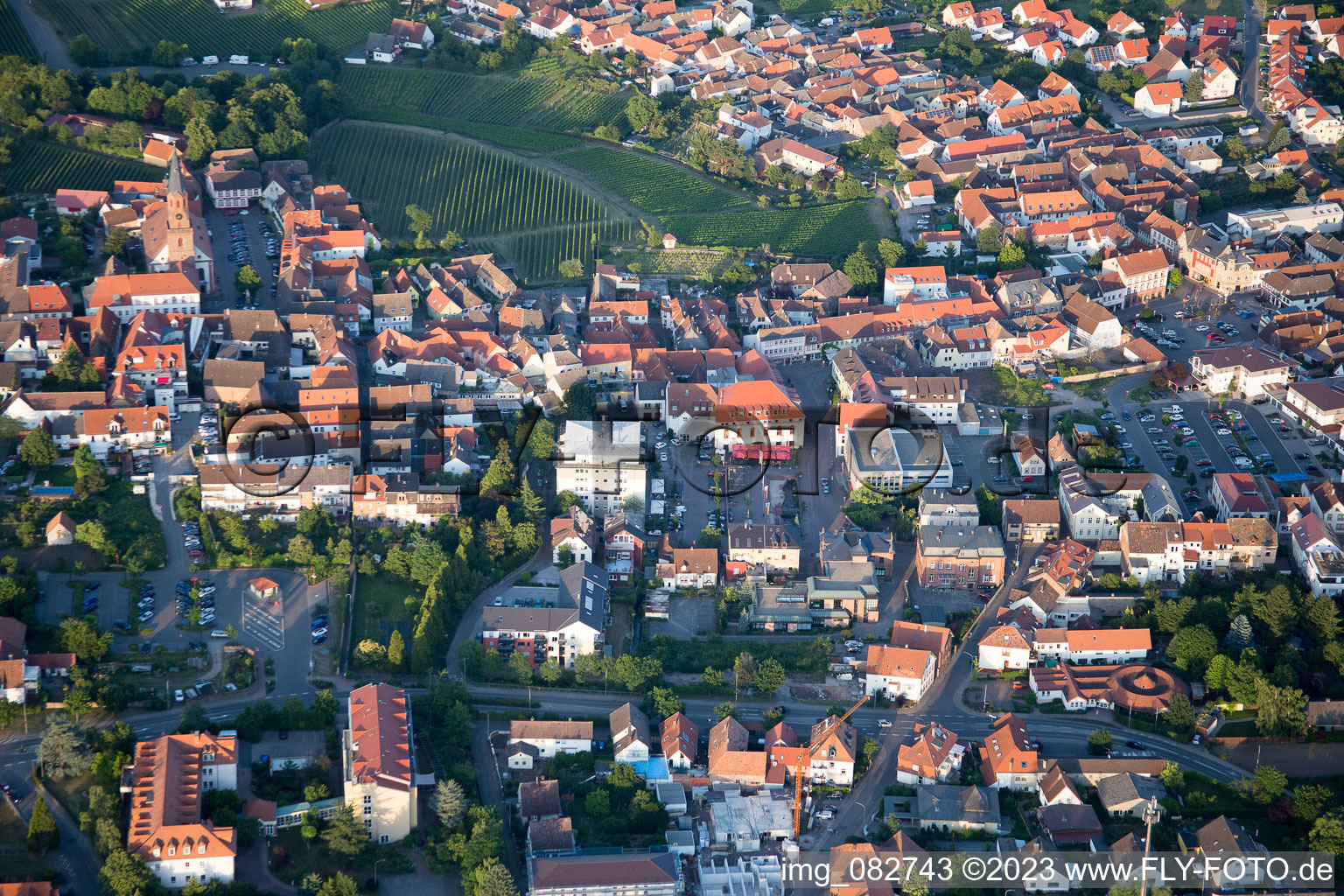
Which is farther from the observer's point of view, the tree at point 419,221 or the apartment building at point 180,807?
the tree at point 419,221

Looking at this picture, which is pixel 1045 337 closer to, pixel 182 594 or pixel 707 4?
pixel 182 594

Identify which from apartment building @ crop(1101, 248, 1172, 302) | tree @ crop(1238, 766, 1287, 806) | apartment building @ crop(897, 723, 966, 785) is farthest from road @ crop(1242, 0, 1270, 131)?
apartment building @ crop(897, 723, 966, 785)

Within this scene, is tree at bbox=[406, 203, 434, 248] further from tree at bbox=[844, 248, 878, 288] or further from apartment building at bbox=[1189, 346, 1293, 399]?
apartment building at bbox=[1189, 346, 1293, 399]

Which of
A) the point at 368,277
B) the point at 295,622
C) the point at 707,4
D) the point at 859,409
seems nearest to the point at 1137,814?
the point at 859,409

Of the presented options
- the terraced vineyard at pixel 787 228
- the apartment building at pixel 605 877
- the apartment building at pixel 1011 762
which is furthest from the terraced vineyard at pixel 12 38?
the apartment building at pixel 1011 762

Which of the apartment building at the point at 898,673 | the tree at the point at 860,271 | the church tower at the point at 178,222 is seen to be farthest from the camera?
the tree at the point at 860,271

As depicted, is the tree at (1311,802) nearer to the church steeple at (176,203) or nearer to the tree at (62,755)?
the tree at (62,755)
